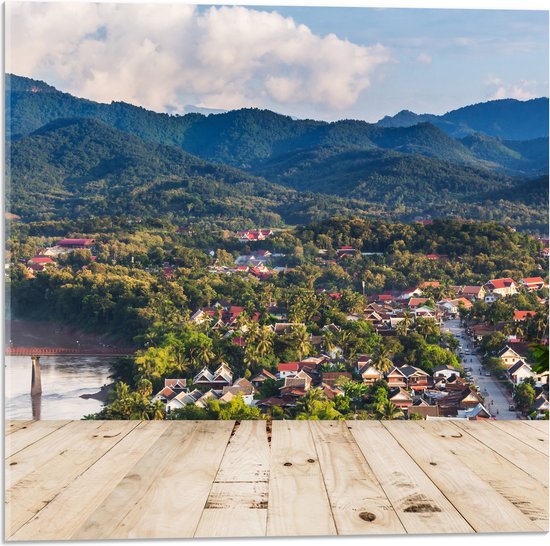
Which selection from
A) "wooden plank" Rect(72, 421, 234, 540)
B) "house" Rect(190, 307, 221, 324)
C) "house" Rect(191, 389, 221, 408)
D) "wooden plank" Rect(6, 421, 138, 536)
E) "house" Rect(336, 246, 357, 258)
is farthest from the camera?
"house" Rect(336, 246, 357, 258)

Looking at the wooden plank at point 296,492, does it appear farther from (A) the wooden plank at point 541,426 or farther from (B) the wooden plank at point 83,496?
(A) the wooden plank at point 541,426

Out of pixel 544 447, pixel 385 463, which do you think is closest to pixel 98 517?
pixel 385 463

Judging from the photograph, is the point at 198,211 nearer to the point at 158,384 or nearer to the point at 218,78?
the point at 218,78

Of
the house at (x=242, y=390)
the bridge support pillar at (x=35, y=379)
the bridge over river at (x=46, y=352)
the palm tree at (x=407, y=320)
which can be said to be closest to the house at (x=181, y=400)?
the house at (x=242, y=390)

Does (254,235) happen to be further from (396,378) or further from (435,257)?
(396,378)

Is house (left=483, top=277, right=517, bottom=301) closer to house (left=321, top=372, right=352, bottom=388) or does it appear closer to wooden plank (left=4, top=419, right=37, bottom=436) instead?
house (left=321, top=372, right=352, bottom=388)

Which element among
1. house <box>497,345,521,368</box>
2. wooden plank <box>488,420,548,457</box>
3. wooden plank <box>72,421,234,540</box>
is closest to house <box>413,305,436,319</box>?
house <box>497,345,521,368</box>

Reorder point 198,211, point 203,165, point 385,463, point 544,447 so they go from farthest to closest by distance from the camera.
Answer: point 203,165, point 198,211, point 544,447, point 385,463
